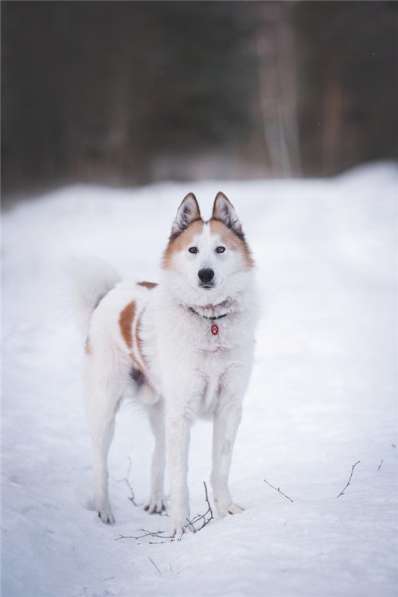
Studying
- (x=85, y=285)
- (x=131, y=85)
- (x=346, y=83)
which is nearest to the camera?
(x=85, y=285)

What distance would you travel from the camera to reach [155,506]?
3.69 m

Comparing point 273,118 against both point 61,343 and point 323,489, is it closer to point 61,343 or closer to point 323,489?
point 61,343

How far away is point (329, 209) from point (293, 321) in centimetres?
500

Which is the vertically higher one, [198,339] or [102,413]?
[198,339]

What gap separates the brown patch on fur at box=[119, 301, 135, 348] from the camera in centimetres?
357

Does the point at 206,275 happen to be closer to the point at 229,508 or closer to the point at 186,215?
the point at 186,215

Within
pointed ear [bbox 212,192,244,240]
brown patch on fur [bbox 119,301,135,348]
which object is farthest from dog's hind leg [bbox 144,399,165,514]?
pointed ear [bbox 212,192,244,240]

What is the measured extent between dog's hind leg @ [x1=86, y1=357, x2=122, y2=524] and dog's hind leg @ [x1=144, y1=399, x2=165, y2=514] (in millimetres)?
287

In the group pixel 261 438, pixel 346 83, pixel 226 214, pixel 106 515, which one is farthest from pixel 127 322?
pixel 346 83

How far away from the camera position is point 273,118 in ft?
45.8

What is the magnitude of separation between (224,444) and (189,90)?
12067 millimetres

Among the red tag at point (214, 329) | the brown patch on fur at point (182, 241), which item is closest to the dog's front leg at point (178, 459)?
the red tag at point (214, 329)

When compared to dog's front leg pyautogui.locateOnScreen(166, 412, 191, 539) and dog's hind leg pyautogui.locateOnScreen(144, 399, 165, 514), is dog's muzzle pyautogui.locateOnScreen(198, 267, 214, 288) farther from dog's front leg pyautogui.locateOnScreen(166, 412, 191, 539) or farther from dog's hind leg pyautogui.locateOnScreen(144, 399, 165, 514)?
dog's hind leg pyautogui.locateOnScreen(144, 399, 165, 514)

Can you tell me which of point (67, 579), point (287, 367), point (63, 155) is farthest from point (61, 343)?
point (63, 155)
